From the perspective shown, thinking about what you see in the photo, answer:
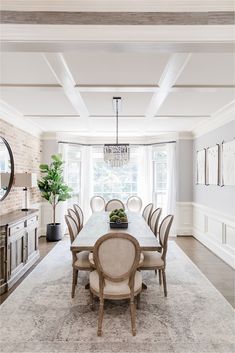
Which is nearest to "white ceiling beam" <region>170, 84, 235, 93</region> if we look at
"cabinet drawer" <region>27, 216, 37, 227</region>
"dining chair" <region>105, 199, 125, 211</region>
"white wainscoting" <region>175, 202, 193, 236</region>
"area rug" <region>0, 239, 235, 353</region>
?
"area rug" <region>0, 239, 235, 353</region>

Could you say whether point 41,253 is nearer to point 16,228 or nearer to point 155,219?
point 16,228

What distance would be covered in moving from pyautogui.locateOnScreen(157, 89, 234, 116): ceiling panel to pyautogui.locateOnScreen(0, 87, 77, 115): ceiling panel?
157cm

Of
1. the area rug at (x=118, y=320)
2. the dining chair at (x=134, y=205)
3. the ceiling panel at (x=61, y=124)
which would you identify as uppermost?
the ceiling panel at (x=61, y=124)

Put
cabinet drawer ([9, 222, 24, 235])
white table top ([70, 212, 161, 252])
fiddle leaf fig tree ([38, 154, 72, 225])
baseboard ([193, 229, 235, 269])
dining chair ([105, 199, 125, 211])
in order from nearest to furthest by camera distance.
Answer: white table top ([70, 212, 161, 252])
cabinet drawer ([9, 222, 24, 235])
baseboard ([193, 229, 235, 269])
dining chair ([105, 199, 125, 211])
fiddle leaf fig tree ([38, 154, 72, 225])

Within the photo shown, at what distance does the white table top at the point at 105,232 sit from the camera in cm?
305

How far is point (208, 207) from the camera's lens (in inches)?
231

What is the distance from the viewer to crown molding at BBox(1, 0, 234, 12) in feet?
6.25

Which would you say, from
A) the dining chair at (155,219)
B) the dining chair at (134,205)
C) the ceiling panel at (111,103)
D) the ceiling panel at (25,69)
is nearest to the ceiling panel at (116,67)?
Answer: the ceiling panel at (25,69)

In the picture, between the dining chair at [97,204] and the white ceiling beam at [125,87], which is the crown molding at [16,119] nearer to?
the white ceiling beam at [125,87]

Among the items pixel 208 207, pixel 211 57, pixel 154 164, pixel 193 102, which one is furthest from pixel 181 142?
pixel 211 57

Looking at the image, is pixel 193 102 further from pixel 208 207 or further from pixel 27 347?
pixel 27 347

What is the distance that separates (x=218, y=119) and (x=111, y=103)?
2.21 metres

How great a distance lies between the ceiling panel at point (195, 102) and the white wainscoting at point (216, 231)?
6.24 feet

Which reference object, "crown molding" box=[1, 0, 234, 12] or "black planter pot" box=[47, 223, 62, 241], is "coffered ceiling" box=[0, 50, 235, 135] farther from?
"black planter pot" box=[47, 223, 62, 241]
